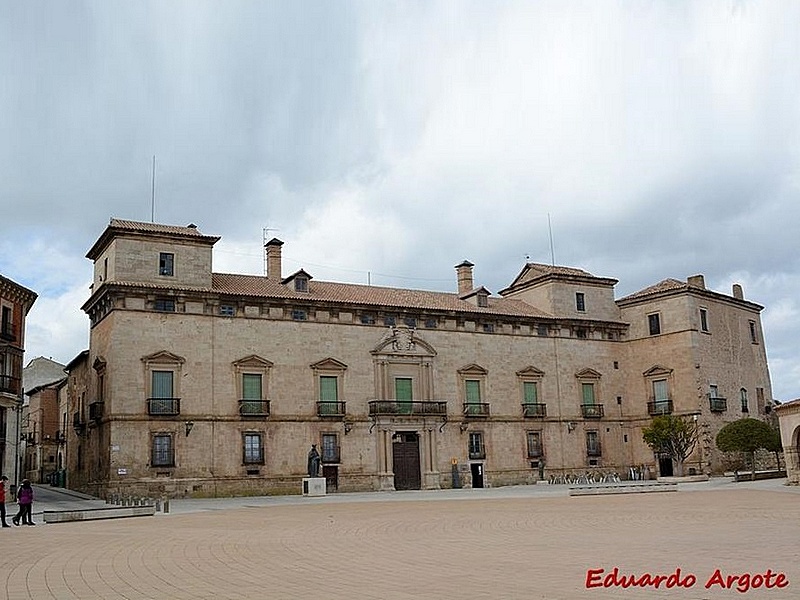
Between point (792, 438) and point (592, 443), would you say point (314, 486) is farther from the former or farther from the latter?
point (592, 443)

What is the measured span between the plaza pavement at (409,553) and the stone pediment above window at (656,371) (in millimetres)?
28569

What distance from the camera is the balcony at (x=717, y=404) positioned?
50316 mm

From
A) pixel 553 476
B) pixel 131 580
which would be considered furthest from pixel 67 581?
pixel 553 476

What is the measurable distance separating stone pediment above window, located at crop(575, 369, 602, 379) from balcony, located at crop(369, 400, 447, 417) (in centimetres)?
975

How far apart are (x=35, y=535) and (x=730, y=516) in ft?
50.7

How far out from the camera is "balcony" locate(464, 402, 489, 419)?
1837 inches

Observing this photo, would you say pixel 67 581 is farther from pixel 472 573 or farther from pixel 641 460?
pixel 641 460

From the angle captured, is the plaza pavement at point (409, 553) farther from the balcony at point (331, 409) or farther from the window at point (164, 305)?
the balcony at point (331, 409)

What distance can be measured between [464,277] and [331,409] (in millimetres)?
14086

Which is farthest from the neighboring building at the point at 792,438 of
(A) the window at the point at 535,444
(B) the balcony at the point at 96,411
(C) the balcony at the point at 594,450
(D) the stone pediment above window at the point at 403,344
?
(B) the balcony at the point at 96,411

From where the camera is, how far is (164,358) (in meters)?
39.1

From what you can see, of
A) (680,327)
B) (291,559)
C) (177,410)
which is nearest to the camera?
(291,559)

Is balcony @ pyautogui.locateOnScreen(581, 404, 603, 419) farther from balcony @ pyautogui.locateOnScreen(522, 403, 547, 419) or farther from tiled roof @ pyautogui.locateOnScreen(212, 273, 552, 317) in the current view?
tiled roof @ pyautogui.locateOnScreen(212, 273, 552, 317)

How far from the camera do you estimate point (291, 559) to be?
523 inches
